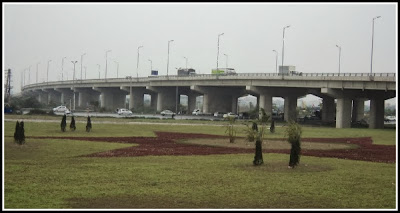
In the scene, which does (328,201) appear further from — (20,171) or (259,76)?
(259,76)

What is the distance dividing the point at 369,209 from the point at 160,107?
389ft

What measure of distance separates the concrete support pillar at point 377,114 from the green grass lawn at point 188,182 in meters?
56.7

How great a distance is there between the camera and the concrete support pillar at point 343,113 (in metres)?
81.0

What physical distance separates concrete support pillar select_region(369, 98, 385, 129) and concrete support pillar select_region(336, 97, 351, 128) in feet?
16.6

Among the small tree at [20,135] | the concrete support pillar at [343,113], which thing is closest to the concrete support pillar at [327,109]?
the concrete support pillar at [343,113]

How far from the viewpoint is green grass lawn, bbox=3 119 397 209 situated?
56.7 feet

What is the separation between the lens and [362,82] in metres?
74.8

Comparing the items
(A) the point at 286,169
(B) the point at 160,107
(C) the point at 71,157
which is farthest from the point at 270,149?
(B) the point at 160,107

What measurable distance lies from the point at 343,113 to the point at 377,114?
745 centimetres

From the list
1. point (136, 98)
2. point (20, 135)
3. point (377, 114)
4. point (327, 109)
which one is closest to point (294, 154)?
point (20, 135)

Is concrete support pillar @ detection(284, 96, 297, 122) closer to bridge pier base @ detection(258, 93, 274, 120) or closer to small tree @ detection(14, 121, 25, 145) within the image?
bridge pier base @ detection(258, 93, 274, 120)

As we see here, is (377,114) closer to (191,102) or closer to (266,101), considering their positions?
(266,101)

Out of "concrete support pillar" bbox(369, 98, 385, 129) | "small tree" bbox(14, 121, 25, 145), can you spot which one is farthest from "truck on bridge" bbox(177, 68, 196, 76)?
"small tree" bbox(14, 121, 25, 145)

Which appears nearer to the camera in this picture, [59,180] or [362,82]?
[59,180]
